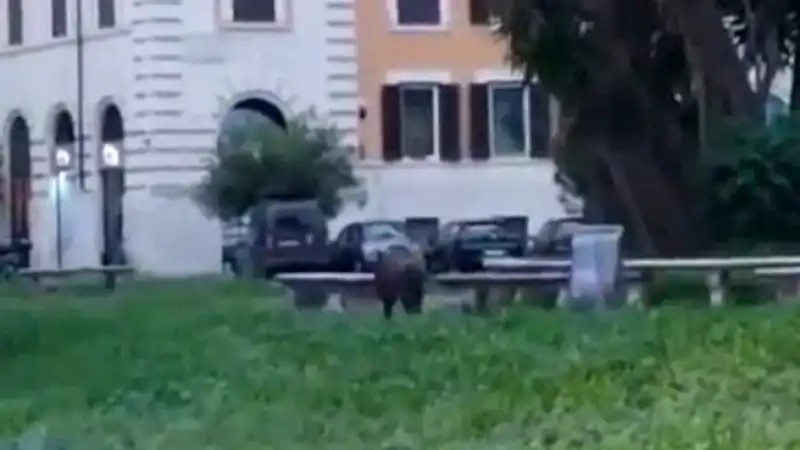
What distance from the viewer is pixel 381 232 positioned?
164 feet

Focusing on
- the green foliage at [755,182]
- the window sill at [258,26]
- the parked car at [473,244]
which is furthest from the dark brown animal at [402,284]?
the window sill at [258,26]

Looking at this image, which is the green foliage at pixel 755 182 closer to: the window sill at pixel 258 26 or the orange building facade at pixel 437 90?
the orange building facade at pixel 437 90

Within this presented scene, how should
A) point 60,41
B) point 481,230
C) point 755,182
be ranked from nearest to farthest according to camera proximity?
1. point 755,182
2. point 481,230
3. point 60,41

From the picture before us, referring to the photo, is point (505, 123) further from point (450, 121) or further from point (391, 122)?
point (391, 122)

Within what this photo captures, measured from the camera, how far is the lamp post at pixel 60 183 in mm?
58969

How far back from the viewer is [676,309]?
2442 centimetres

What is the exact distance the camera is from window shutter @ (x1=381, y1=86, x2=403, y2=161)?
2263 inches

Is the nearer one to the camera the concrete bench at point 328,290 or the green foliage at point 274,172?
the concrete bench at point 328,290

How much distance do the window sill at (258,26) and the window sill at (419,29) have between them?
275 centimetres

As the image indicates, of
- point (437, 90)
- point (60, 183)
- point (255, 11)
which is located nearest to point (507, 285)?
point (255, 11)

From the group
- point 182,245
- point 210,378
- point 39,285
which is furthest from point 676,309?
point 182,245

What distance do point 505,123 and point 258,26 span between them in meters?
6.70

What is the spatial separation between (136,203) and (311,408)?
1523 inches

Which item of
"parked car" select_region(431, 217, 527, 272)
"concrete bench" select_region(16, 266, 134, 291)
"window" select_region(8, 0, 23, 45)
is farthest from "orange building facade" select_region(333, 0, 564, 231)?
"concrete bench" select_region(16, 266, 134, 291)
